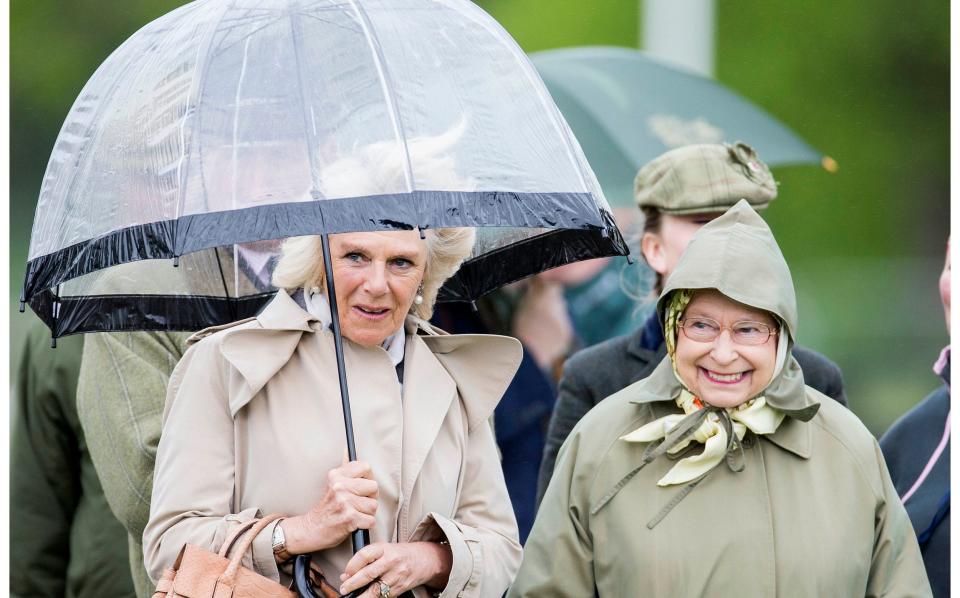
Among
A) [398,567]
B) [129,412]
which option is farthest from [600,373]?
[398,567]

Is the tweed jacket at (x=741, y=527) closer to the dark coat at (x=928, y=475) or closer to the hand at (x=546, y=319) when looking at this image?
the dark coat at (x=928, y=475)

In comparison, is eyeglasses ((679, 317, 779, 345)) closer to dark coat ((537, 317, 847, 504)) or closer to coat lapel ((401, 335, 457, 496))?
coat lapel ((401, 335, 457, 496))

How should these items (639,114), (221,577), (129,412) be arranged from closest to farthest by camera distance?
(221,577) → (129,412) → (639,114)

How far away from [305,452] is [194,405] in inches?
9.2

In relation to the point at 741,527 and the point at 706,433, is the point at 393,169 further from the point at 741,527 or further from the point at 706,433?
the point at 741,527

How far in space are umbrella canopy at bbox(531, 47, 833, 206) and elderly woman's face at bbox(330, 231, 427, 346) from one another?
2183 mm

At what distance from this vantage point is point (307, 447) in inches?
112

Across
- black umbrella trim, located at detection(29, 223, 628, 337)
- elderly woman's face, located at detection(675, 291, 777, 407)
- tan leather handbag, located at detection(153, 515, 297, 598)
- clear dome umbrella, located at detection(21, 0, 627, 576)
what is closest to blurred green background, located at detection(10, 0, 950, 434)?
black umbrella trim, located at detection(29, 223, 628, 337)

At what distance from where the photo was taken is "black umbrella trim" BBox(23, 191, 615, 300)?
2.57m

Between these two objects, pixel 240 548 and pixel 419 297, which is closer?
pixel 240 548

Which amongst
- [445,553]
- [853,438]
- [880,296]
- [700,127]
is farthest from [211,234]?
[880,296]

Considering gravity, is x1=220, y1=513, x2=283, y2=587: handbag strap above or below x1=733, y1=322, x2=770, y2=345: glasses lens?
below

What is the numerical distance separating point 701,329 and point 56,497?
210 centimetres

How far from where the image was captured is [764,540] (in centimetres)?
309
